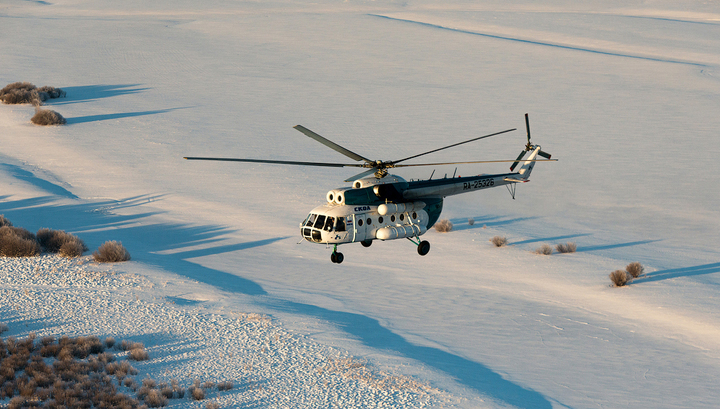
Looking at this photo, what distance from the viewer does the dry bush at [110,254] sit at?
927 inches

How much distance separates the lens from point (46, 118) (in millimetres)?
41312

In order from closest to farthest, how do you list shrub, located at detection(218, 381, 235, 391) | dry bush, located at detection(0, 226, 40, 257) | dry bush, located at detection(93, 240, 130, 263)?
shrub, located at detection(218, 381, 235, 391)
dry bush, located at detection(0, 226, 40, 257)
dry bush, located at detection(93, 240, 130, 263)

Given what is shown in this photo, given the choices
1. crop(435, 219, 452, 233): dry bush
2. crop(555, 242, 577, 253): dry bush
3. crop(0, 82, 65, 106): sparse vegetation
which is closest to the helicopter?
crop(555, 242, 577, 253): dry bush

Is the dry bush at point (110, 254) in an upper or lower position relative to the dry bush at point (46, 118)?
lower

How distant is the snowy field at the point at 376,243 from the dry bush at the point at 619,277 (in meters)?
0.58

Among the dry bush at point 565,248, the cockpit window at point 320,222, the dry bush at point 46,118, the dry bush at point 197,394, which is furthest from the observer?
the dry bush at point 46,118

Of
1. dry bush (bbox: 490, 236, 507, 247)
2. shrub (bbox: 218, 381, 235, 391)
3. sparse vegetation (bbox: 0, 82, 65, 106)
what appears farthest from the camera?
sparse vegetation (bbox: 0, 82, 65, 106)

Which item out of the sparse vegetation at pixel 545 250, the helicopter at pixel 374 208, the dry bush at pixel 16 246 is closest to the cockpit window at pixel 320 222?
the helicopter at pixel 374 208

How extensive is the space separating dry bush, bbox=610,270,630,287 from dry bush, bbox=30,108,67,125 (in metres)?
31.0

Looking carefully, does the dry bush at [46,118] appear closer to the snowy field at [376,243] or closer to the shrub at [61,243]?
the snowy field at [376,243]

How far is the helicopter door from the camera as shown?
17.0 metres

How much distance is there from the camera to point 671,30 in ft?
261

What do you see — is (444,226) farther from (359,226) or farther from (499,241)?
(359,226)

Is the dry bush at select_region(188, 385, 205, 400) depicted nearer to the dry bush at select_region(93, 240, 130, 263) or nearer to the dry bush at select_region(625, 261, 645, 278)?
the dry bush at select_region(93, 240, 130, 263)
